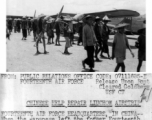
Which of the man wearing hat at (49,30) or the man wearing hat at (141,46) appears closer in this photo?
the man wearing hat at (141,46)

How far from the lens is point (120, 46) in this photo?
471 cm

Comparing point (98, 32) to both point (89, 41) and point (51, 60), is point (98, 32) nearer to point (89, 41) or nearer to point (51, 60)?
point (89, 41)

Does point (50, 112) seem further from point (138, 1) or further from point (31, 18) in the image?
point (138, 1)

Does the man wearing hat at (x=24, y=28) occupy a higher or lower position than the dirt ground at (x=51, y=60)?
higher

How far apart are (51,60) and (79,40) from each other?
2.24 ft

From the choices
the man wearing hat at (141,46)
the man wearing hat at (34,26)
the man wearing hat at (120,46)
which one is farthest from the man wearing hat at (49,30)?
the man wearing hat at (141,46)

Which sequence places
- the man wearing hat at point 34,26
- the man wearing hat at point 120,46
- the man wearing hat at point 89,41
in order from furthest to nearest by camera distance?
the man wearing hat at point 34,26, the man wearing hat at point 89,41, the man wearing hat at point 120,46

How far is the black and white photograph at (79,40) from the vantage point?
4754mm

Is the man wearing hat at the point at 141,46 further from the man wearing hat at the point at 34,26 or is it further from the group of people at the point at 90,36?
the man wearing hat at the point at 34,26

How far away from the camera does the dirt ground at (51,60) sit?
4785 mm

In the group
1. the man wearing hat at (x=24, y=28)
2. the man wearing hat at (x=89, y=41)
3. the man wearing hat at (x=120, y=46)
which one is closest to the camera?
the man wearing hat at (x=120, y=46)

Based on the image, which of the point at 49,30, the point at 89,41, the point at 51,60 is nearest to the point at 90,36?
the point at 89,41

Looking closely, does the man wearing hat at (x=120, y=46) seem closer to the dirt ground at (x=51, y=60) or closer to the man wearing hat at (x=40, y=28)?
the dirt ground at (x=51, y=60)

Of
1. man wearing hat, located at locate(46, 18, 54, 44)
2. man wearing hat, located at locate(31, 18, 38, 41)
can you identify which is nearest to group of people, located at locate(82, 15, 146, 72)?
man wearing hat, located at locate(46, 18, 54, 44)
